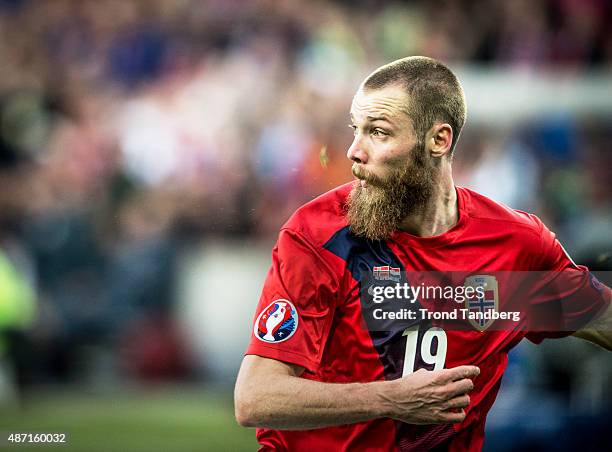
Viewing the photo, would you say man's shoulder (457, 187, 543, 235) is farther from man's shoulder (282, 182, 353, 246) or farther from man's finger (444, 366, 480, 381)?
man's finger (444, 366, 480, 381)

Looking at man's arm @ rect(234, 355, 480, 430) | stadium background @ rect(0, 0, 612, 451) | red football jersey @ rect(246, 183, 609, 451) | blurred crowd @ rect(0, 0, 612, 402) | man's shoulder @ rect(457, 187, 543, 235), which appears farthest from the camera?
blurred crowd @ rect(0, 0, 612, 402)

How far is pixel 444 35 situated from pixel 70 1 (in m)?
4.43

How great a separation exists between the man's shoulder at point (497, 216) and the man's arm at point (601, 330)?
1.41 feet

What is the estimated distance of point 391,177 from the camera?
4.02 meters

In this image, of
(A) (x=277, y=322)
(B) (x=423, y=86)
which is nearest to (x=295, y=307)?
(A) (x=277, y=322)

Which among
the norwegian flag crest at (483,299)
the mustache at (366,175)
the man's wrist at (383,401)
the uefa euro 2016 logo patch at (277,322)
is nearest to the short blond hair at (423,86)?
the mustache at (366,175)

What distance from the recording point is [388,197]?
13.1 feet

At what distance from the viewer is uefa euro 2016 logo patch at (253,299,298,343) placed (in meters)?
3.74

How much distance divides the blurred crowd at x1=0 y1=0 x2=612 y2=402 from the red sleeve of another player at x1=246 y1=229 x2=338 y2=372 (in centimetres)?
191

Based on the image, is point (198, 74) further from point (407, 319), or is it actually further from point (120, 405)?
point (407, 319)

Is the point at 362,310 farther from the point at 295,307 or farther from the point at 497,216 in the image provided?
the point at 497,216

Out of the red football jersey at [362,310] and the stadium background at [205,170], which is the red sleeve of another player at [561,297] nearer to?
the red football jersey at [362,310]

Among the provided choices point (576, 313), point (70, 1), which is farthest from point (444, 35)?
point (576, 313)

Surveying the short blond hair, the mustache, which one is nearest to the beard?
the mustache
